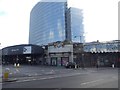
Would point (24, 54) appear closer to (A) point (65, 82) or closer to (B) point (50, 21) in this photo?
(B) point (50, 21)

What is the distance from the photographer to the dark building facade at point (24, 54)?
359 ft

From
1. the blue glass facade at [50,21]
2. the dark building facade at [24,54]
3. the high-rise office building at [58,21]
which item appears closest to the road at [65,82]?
the dark building facade at [24,54]

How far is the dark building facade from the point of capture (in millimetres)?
109275

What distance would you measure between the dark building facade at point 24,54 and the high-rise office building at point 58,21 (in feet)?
87.6

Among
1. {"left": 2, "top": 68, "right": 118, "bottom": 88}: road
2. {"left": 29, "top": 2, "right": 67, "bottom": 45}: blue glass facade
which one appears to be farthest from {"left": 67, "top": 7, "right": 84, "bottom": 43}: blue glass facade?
{"left": 2, "top": 68, "right": 118, "bottom": 88}: road

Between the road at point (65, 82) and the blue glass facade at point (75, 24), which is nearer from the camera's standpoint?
the road at point (65, 82)

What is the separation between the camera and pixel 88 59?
92.4 m

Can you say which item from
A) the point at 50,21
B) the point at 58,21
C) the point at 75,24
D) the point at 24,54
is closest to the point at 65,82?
the point at 24,54

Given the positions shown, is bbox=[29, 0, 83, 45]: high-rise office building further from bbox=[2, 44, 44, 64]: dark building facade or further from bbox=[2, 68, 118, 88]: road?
bbox=[2, 68, 118, 88]: road

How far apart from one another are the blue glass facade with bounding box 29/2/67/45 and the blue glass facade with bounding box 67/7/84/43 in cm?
408

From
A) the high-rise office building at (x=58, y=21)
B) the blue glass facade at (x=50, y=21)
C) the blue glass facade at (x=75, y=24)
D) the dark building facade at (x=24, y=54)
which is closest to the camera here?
the dark building facade at (x=24, y=54)

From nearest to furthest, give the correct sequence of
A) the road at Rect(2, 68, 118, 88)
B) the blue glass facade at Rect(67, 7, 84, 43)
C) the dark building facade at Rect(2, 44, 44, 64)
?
the road at Rect(2, 68, 118, 88)
the dark building facade at Rect(2, 44, 44, 64)
the blue glass facade at Rect(67, 7, 84, 43)

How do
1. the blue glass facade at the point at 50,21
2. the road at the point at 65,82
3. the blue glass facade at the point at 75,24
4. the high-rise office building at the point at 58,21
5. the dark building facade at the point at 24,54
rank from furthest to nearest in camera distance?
the blue glass facade at the point at 75,24 < the high-rise office building at the point at 58,21 < the blue glass facade at the point at 50,21 < the dark building facade at the point at 24,54 < the road at the point at 65,82

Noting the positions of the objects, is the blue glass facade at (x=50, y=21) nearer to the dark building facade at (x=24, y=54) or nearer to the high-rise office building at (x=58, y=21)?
the high-rise office building at (x=58, y=21)
